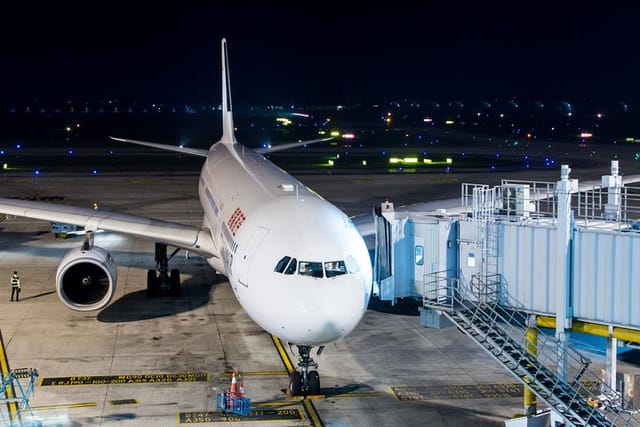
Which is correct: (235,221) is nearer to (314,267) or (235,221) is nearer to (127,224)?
(314,267)

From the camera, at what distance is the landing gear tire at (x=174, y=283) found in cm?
3159

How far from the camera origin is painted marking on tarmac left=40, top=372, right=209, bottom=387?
880 inches

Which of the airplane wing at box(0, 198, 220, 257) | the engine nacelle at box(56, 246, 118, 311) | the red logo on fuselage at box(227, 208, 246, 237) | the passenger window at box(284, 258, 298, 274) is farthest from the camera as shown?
the airplane wing at box(0, 198, 220, 257)

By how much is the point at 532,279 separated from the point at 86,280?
14.3 m

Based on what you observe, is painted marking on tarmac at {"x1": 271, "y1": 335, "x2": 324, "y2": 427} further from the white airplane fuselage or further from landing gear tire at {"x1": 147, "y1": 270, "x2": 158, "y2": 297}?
landing gear tire at {"x1": 147, "y1": 270, "x2": 158, "y2": 297}

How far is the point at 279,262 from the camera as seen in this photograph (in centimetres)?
1986

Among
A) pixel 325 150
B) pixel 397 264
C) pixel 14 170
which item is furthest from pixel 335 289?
pixel 325 150

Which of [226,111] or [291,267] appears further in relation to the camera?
[226,111]

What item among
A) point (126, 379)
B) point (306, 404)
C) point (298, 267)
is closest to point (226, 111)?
point (126, 379)

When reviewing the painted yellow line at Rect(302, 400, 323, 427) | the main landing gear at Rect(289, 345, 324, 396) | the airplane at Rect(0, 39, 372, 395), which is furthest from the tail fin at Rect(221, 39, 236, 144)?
the painted yellow line at Rect(302, 400, 323, 427)

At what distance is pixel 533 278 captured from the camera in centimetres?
1883

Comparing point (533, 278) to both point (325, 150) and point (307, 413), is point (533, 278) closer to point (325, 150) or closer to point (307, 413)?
point (307, 413)

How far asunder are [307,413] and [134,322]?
930 cm

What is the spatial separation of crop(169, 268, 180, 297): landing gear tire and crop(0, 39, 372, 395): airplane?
1978 mm
